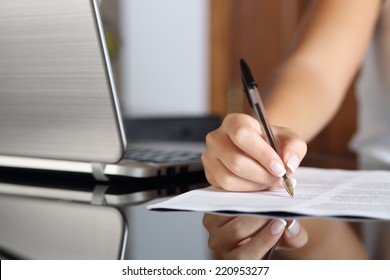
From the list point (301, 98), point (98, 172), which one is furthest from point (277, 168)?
point (301, 98)

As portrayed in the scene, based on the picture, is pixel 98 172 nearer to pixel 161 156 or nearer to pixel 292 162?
pixel 161 156

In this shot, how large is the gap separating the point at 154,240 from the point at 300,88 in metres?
0.62

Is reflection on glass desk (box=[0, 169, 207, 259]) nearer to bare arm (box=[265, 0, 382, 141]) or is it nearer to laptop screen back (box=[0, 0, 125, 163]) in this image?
laptop screen back (box=[0, 0, 125, 163])

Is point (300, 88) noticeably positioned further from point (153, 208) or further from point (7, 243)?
point (7, 243)

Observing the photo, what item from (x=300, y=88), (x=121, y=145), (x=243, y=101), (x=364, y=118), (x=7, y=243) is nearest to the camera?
(x=7, y=243)

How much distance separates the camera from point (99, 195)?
74 cm

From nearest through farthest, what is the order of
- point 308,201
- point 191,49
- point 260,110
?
1. point 308,201
2. point 260,110
3. point 191,49

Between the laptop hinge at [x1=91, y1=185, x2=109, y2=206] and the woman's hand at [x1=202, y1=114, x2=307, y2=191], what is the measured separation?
122 millimetres

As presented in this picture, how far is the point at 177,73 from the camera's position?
359cm

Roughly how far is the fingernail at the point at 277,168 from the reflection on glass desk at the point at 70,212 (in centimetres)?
13

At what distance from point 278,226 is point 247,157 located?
0.54 ft

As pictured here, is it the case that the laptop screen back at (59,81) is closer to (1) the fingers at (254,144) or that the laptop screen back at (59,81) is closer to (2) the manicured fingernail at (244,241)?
(1) the fingers at (254,144)

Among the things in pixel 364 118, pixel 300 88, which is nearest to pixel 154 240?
pixel 300 88

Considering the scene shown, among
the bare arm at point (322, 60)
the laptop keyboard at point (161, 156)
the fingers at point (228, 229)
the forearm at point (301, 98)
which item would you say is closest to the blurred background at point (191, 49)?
the bare arm at point (322, 60)
